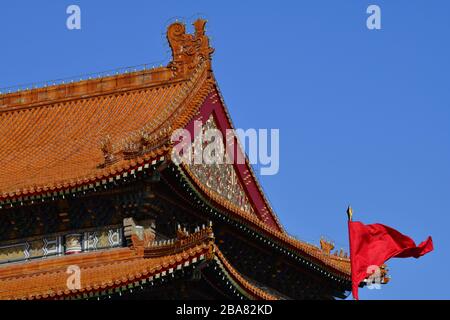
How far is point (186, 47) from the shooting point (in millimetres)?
42438

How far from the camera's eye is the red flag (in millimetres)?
33188

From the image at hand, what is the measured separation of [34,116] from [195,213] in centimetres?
836

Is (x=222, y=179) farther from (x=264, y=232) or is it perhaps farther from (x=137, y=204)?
(x=137, y=204)

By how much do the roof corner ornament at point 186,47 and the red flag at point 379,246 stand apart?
10828 millimetres

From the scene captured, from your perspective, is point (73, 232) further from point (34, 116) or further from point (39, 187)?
point (34, 116)

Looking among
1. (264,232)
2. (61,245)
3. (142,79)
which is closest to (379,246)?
(264,232)

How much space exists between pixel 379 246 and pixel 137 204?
676cm

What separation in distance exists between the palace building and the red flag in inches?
129

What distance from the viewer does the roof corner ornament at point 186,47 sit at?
4212cm

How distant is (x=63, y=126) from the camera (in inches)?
1651

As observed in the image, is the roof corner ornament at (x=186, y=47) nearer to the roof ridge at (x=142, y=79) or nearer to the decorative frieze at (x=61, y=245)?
the roof ridge at (x=142, y=79)
